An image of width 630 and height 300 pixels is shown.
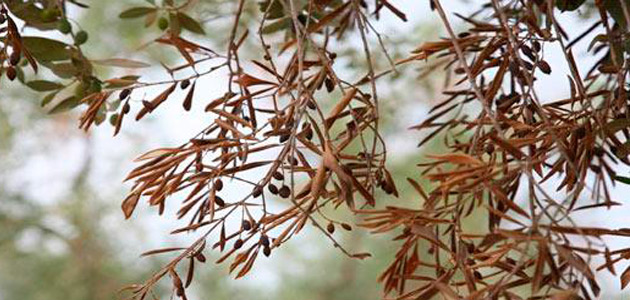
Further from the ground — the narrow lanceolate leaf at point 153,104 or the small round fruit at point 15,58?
the small round fruit at point 15,58

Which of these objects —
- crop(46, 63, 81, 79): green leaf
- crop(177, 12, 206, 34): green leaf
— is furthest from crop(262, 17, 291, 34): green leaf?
crop(46, 63, 81, 79): green leaf

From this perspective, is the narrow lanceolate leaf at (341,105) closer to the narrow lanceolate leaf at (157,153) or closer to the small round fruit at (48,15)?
the narrow lanceolate leaf at (157,153)

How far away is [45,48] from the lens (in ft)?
2.29


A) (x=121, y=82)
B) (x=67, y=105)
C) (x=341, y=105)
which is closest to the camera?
(x=341, y=105)

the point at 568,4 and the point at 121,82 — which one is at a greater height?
the point at 568,4

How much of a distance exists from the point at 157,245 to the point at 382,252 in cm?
70

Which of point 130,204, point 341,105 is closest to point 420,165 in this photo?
point 341,105

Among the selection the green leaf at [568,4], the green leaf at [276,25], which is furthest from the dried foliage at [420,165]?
the green leaf at [276,25]

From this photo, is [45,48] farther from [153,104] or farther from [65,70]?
[153,104]

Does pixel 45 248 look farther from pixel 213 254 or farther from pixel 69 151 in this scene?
pixel 213 254

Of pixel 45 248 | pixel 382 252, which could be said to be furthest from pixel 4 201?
pixel 382 252

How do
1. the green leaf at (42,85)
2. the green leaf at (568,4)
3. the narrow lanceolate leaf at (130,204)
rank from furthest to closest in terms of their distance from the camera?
the green leaf at (42,85) < the green leaf at (568,4) < the narrow lanceolate leaf at (130,204)

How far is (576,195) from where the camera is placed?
0.48 meters

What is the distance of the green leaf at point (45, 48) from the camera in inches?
27.3
